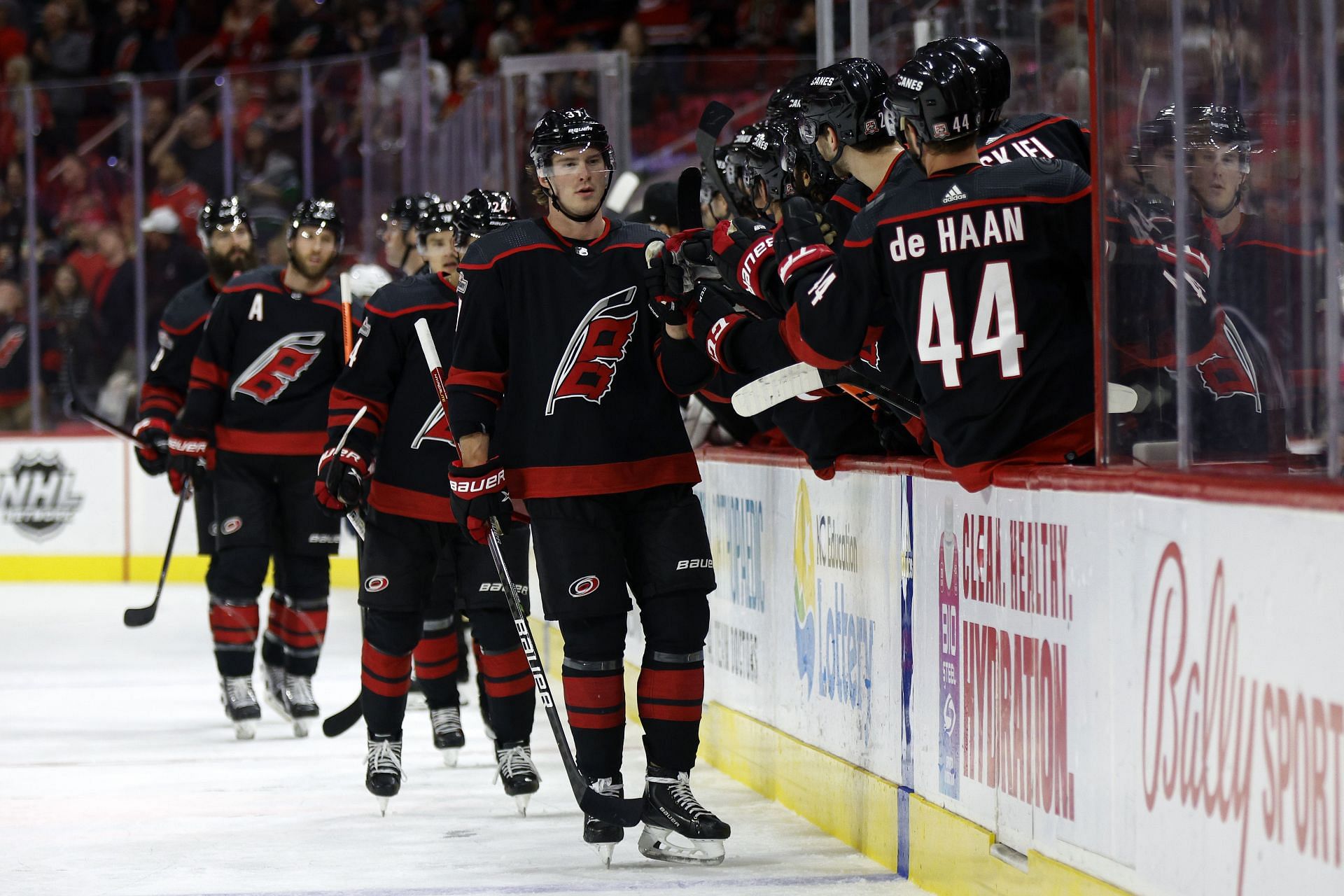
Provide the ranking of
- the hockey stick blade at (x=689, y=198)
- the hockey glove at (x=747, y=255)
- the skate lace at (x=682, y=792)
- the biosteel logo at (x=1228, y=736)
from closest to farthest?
the biosteel logo at (x=1228, y=736)
the hockey glove at (x=747, y=255)
the skate lace at (x=682, y=792)
the hockey stick blade at (x=689, y=198)

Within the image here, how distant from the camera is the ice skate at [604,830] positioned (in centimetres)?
370

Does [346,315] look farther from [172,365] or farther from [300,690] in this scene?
[172,365]

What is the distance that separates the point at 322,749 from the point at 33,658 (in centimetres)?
288

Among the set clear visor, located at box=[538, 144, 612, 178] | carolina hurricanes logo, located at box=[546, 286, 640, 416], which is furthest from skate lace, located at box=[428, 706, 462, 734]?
clear visor, located at box=[538, 144, 612, 178]

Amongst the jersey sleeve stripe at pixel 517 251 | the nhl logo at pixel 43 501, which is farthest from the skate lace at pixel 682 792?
the nhl logo at pixel 43 501

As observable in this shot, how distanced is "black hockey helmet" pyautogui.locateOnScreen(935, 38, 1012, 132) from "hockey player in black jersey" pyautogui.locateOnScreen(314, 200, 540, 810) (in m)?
1.76

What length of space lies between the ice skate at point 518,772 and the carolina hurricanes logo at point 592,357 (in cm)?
100

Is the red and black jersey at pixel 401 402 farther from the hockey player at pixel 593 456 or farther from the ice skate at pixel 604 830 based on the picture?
the ice skate at pixel 604 830

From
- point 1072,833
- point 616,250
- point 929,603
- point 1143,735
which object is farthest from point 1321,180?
point 616,250

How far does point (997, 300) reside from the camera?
3.08 m

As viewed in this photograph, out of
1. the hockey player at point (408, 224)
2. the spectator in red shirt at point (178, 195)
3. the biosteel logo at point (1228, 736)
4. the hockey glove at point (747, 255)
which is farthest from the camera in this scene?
the spectator in red shirt at point (178, 195)

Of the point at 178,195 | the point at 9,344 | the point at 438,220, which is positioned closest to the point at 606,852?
the point at 438,220

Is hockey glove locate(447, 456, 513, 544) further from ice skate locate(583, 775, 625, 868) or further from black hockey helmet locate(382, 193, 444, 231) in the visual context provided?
black hockey helmet locate(382, 193, 444, 231)

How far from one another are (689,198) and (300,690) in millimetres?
2512
